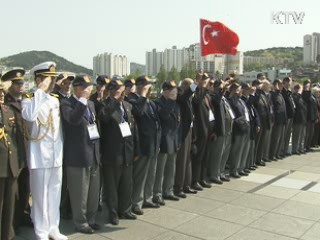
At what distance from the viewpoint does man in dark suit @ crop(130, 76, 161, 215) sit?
5340 mm

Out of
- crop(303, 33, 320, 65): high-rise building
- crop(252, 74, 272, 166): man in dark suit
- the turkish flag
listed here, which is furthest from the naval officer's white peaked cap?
crop(303, 33, 320, 65): high-rise building

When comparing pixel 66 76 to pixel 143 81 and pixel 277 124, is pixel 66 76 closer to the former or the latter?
pixel 143 81

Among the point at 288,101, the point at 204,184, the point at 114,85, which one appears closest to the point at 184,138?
the point at 204,184

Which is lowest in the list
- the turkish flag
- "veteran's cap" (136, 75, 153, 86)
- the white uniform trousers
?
the white uniform trousers

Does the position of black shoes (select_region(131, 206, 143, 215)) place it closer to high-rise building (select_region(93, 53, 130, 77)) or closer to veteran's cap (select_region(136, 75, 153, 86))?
veteran's cap (select_region(136, 75, 153, 86))

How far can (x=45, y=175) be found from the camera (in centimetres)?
414

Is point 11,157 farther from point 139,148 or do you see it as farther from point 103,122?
point 139,148

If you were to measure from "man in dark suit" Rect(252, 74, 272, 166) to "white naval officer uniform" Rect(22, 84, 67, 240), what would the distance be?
5129mm

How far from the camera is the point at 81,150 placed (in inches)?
176

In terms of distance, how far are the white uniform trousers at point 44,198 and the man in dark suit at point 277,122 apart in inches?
241

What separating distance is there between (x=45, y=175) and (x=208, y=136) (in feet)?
11.0

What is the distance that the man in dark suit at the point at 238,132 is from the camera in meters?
7.46

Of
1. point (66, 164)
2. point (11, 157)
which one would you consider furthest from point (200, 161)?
point (11, 157)

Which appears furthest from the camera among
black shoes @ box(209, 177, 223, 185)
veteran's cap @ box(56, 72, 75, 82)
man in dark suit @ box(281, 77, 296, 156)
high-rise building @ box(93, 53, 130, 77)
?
high-rise building @ box(93, 53, 130, 77)
